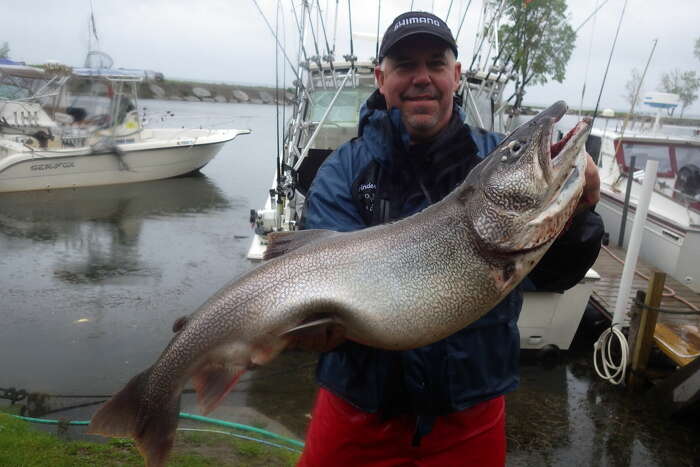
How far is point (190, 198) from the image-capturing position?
17.0 metres

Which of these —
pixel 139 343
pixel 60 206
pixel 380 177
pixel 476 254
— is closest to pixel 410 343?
pixel 476 254

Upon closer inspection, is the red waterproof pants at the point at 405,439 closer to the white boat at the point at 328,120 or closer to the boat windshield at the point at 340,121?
the white boat at the point at 328,120

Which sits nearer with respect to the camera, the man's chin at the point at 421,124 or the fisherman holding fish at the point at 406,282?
the fisherman holding fish at the point at 406,282

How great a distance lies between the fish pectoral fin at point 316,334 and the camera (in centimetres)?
218

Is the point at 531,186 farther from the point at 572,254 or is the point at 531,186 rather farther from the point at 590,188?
the point at 572,254

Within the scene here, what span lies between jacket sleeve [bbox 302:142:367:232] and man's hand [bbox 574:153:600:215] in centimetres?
97

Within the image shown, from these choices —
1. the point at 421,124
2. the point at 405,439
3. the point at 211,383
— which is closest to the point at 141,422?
Result: the point at 211,383

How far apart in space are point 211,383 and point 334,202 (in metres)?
0.99

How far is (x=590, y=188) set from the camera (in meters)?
2.22

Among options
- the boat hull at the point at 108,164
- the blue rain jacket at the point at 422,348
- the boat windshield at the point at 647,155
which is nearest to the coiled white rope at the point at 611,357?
the blue rain jacket at the point at 422,348

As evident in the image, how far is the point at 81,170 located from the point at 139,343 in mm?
11794

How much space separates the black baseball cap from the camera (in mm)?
2600

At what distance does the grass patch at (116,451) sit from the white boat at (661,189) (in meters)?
7.26

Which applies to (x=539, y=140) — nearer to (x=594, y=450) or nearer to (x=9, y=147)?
(x=594, y=450)
